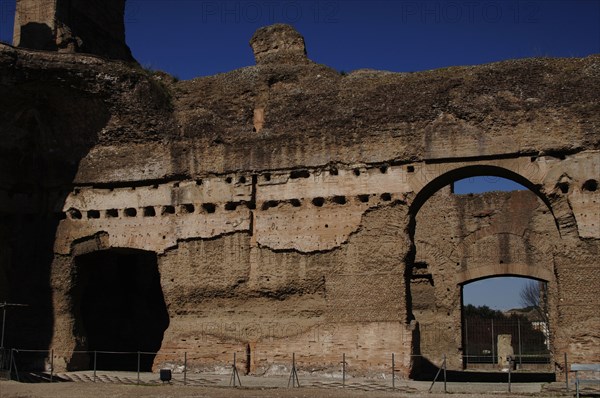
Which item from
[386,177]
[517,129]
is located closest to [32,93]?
[386,177]

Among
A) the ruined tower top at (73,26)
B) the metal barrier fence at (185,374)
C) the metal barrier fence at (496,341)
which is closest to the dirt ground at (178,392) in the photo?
the metal barrier fence at (185,374)

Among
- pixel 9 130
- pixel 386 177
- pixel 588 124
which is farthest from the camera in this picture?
pixel 9 130

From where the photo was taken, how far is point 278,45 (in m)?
15.7

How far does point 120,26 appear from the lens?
21.1 meters

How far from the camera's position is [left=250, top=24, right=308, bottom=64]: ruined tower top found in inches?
602

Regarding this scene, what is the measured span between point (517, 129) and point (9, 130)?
10.0 meters

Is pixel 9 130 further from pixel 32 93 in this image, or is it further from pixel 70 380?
pixel 70 380

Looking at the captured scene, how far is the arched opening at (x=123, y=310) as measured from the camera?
1722 centimetres

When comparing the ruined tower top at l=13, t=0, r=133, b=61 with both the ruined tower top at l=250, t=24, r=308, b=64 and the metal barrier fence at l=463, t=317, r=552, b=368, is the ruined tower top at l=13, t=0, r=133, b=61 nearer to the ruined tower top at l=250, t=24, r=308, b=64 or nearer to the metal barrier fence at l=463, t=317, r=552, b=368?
the ruined tower top at l=250, t=24, r=308, b=64

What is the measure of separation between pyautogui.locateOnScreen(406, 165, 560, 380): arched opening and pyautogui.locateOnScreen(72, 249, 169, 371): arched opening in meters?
6.84

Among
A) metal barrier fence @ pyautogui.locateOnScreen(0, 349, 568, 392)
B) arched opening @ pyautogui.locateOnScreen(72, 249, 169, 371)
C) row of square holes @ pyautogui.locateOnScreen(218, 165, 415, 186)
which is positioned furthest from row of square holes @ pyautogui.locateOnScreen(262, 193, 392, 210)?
arched opening @ pyautogui.locateOnScreen(72, 249, 169, 371)

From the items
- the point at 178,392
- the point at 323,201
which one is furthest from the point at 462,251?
the point at 178,392

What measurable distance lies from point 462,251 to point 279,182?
8.25 meters

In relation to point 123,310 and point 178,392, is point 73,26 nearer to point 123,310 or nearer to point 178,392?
point 123,310
